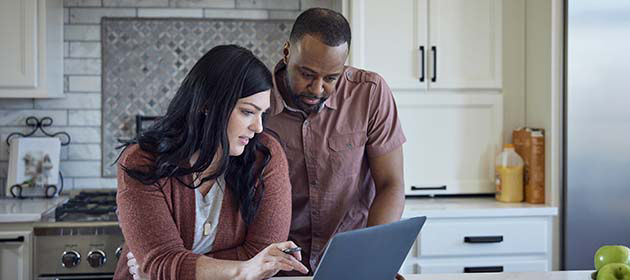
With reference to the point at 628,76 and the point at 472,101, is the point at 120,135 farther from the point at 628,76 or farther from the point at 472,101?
the point at 628,76

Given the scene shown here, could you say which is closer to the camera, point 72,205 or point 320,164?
point 320,164

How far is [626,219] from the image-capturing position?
2.98 metres

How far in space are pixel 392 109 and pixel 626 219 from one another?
4.83ft

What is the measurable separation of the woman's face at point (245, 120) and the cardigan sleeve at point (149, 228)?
0.21 meters

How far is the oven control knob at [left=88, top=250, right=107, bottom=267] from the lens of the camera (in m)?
2.73

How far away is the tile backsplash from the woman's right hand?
2.10 metres

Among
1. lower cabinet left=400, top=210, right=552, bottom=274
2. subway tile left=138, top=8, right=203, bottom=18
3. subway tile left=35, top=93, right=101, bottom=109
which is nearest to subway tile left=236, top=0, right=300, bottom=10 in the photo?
subway tile left=138, top=8, right=203, bottom=18

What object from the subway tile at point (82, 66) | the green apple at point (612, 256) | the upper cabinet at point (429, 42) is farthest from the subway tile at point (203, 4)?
the green apple at point (612, 256)

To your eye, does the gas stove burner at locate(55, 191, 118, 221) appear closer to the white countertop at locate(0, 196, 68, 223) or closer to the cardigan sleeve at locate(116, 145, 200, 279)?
the white countertop at locate(0, 196, 68, 223)

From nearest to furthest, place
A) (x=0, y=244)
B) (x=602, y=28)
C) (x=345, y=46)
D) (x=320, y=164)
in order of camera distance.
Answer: (x=345, y=46)
(x=320, y=164)
(x=0, y=244)
(x=602, y=28)

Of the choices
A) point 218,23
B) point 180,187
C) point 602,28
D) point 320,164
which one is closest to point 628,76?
point 602,28

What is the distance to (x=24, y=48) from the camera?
3.00 meters

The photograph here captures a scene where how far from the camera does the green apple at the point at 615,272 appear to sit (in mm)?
1346

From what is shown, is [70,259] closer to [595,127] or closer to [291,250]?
[291,250]
